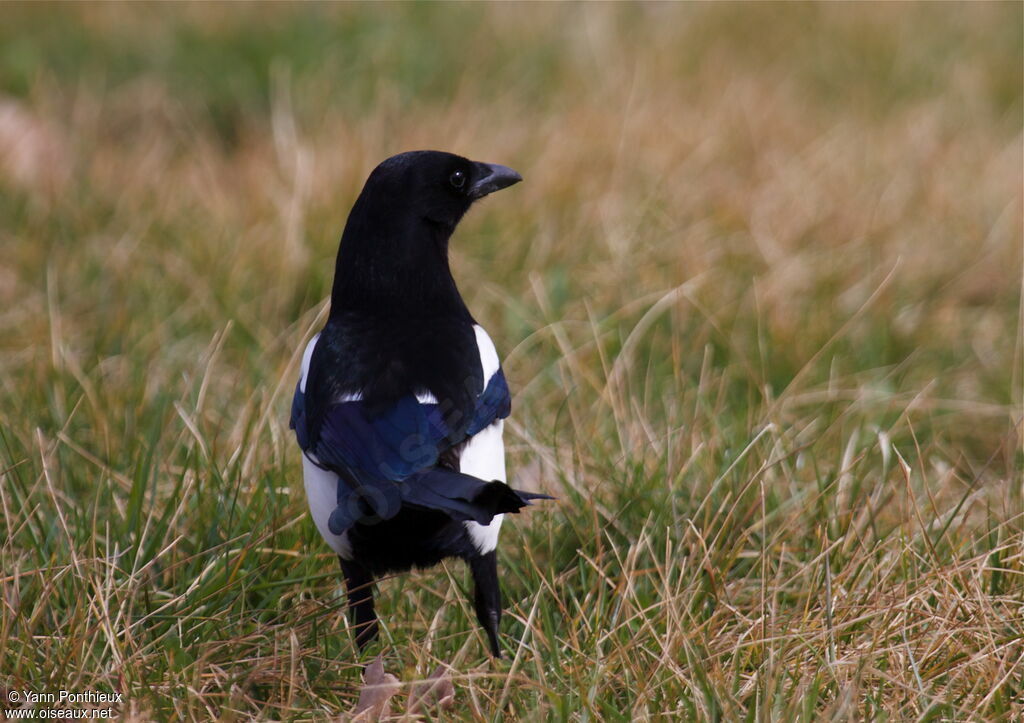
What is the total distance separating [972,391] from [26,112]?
4126mm

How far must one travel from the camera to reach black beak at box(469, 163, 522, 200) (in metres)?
3.11

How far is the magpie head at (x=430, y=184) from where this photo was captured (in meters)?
2.88

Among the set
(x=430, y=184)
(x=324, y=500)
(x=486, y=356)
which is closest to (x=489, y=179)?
(x=430, y=184)

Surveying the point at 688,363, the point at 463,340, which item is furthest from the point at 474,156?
the point at 463,340

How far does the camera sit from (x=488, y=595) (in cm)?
262

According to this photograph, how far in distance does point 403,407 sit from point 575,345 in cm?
167

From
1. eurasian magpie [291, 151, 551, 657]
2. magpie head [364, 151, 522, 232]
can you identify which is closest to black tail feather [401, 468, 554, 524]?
eurasian magpie [291, 151, 551, 657]

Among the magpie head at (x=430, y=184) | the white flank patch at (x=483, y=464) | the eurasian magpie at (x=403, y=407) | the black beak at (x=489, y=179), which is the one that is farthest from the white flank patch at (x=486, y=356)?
the black beak at (x=489, y=179)

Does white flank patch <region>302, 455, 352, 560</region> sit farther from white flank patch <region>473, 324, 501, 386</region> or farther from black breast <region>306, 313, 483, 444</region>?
white flank patch <region>473, 324, 501, 386</region>

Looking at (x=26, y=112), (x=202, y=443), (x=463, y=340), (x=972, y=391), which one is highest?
(x=26, y=112)

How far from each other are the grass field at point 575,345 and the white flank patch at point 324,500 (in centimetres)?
17

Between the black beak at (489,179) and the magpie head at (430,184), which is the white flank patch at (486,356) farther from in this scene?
the black beak at (489,179)

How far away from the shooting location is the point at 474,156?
200 inches

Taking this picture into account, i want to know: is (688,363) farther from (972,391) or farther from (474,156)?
(474,156)
